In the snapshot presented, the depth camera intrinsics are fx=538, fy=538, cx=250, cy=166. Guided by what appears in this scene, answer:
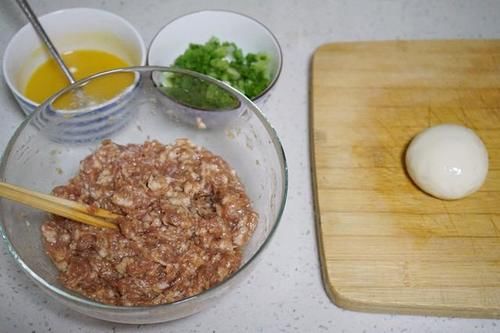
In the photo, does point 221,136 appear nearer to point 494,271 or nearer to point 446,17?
point 494,271

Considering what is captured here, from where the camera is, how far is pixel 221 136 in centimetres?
170

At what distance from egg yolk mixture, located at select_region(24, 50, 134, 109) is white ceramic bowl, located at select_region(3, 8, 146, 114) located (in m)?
0.02

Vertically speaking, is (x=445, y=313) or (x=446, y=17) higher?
(x=446, y=17)

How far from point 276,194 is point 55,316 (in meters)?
0.71

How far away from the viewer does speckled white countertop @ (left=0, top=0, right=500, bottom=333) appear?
1518 millimetres

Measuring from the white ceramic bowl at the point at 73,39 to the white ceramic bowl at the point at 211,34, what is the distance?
Answer: 0.10m

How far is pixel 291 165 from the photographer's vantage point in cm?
180

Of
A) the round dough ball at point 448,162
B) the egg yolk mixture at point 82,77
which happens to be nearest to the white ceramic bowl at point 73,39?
the egg yolk mixture at point 82,77

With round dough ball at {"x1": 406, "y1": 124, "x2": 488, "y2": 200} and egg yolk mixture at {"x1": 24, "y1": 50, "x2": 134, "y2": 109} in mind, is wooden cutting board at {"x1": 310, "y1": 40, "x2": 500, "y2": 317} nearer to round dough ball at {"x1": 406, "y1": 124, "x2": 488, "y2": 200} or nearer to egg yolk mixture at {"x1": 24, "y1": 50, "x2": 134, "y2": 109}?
round dough ball at {"x1": 406, "y1": 124, "x2": 488, "y2": 200}

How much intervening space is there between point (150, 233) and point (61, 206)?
0.23m

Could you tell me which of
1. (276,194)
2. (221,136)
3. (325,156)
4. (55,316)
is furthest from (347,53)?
(55,316)

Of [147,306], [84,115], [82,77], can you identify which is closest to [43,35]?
[82,77]

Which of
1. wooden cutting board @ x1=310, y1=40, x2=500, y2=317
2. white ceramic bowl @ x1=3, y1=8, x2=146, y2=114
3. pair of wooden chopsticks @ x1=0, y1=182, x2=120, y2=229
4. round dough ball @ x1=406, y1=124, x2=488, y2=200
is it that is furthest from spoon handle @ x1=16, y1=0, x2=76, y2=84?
round dough ball @ x1=406, y1=124, x2=488, y2=200

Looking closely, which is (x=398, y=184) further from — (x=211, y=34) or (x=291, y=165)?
(x=211, y=34)
